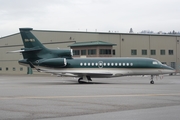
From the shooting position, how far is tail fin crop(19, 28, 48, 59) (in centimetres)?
3672

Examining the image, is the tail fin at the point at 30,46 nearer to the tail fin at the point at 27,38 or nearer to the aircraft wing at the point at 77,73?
the tail fin at the point at 27,38

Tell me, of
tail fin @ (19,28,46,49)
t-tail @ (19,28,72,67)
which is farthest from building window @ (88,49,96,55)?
tail fin @ (19,28,46,49)

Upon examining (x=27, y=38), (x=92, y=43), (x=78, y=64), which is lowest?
Answer: (x=78, y=64)

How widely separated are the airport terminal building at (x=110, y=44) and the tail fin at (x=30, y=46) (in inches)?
1020

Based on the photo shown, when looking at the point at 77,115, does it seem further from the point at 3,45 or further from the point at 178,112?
the point at 3,45

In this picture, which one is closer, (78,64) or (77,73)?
(77,73)

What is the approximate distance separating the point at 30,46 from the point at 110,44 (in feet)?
91.0

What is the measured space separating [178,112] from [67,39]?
177 ft

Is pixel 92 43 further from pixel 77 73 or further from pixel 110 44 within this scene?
pixel 77 73

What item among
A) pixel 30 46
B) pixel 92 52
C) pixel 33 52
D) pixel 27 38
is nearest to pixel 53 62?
pixel 33 52

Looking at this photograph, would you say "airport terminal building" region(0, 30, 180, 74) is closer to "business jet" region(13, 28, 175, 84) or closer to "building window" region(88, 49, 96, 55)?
"building window" region(88, 49, 96, 55)

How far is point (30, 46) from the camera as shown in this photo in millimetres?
36938

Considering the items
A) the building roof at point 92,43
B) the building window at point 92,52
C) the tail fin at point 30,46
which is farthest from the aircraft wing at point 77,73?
the building window at point 92,52

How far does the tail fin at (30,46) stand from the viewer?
36.7 metres
